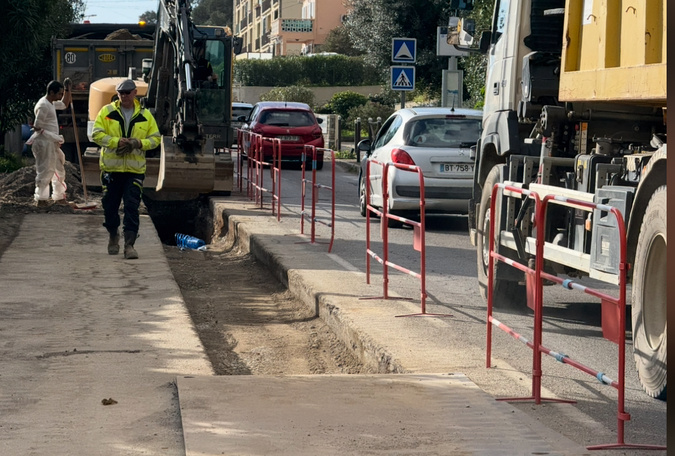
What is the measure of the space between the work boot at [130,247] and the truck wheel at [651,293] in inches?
272

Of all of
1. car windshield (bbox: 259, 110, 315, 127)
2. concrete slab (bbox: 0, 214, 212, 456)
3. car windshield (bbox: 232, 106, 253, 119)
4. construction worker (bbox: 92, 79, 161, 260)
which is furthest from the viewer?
car windshield (bbox: 232, 106, 253, 119)

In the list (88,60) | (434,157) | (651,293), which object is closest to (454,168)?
(434,157)

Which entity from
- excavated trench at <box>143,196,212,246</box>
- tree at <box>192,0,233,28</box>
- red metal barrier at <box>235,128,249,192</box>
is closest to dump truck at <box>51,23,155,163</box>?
red metal barrier at <box>235,128,249,192</box>

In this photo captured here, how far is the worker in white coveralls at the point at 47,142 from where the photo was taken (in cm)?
1669

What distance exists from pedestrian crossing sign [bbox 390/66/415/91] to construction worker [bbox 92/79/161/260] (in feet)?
36.1

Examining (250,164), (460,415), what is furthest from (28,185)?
(460,415)

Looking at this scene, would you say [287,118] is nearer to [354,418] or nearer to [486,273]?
[486,273]

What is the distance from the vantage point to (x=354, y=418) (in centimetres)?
570

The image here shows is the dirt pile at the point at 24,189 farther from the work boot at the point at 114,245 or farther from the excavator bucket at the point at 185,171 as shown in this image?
the work boot at the point at 114,245

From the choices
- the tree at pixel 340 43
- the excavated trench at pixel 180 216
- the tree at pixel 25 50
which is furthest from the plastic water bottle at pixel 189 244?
the tree at pixel 340 43

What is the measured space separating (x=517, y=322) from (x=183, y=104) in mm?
7730

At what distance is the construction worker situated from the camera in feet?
40.3

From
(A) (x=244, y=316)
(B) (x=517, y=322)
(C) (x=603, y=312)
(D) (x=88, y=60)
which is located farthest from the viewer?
(D) (x=88, y=60)

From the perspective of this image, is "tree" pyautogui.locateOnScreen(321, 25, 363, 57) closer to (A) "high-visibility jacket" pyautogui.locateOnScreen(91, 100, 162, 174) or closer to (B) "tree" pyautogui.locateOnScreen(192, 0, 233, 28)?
(B) "tree" pyautogui.locateOnScreen(192, 0, 233, 28)
